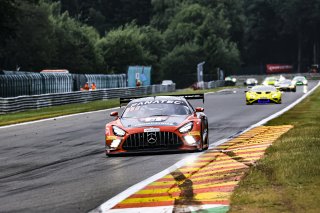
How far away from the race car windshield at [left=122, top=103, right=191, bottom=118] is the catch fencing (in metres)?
26.8

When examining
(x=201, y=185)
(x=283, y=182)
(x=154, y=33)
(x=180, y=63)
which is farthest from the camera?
(x=154, y=33)

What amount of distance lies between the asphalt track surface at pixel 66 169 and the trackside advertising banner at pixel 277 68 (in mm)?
136881

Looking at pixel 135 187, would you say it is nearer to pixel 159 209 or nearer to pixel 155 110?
pixel 159 209

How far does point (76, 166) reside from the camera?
527 inches

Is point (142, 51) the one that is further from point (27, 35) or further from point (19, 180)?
point (19, 180)

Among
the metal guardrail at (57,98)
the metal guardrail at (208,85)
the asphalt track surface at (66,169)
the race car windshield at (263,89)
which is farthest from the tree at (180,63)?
the asphalt track surface at (66,169)

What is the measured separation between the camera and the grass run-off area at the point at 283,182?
7.93m

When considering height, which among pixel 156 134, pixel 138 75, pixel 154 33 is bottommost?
pixel 138 75

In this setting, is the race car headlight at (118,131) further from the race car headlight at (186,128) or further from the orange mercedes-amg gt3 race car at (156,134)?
the race car headlight at (186,128)

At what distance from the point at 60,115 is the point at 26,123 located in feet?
15.7

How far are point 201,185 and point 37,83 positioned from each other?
3725 cm

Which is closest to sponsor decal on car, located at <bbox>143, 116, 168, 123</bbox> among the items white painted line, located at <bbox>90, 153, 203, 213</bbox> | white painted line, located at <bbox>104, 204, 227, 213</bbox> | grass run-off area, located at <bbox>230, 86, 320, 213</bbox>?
white painted line, located at <bbox>90, 153, 203, 213</bbox>

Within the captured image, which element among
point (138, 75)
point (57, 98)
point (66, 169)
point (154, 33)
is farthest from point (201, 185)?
point (154, 33)

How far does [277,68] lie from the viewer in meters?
159
